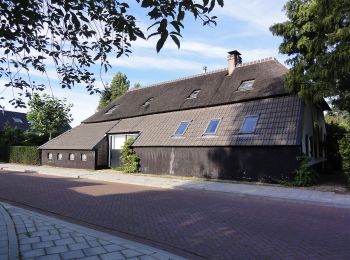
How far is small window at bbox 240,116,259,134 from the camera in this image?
60.2 ft

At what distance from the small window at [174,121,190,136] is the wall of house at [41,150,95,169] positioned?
27.4 ft

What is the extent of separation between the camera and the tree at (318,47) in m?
14.4

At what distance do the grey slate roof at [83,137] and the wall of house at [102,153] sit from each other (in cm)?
35

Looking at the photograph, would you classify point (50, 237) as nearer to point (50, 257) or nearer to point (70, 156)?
point (50, 257)

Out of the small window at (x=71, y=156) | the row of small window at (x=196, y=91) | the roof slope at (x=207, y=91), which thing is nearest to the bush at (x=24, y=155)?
the small window at (x=71, y=156)

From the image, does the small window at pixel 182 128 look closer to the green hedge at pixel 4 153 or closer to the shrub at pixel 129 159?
the shrub at pixel 129 159

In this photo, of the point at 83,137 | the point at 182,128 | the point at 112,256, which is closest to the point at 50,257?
the point at 112,256

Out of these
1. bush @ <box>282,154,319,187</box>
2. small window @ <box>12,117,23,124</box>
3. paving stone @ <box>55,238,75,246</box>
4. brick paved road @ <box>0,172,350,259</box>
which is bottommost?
brick paved road @ <box>0,172,350,259</box>

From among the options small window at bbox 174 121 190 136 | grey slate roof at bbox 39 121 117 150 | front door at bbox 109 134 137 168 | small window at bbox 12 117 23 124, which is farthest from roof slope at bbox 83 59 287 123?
small window at bbox 12 117 23 124

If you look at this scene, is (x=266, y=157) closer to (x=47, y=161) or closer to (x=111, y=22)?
(x=111, y=22)

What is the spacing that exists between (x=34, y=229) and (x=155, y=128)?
16.9 m

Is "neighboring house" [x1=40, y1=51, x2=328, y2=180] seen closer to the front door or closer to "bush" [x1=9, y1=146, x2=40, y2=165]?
the front door

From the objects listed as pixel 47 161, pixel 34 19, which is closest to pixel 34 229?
pixel 34 19

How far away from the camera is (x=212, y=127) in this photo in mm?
20625
